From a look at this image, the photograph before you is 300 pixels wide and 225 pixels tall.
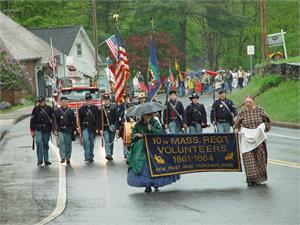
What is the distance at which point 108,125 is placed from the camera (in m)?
21.1

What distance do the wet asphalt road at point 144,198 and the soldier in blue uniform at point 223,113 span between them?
1.93 m

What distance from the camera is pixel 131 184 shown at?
14609 mm

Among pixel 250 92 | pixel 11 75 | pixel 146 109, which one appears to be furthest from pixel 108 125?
pixel 11 75

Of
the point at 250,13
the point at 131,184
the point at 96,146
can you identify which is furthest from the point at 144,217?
the point at 250,13

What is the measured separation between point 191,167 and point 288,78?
24.2m

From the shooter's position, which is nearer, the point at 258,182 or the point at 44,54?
the point at 258,182

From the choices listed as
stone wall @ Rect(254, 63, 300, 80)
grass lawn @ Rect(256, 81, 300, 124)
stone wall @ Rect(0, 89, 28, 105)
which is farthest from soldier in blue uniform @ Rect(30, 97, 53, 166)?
stone wall @ Rect(0, 89, 28, 105)

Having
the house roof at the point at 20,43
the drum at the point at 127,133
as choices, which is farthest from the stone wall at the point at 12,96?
the drum at the point at 127,133

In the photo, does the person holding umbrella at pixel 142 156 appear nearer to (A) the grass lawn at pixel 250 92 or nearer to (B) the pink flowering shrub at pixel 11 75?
(A) the grass lawn at pixel 250 92

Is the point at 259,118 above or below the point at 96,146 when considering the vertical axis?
above

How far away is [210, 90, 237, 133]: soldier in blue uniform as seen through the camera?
68.8 ft

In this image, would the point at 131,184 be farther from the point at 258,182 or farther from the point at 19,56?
the point at 19,56

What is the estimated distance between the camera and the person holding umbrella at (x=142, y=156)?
14.5 metres

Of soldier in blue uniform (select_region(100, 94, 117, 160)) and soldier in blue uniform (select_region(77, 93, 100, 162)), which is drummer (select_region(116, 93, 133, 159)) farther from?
soldier in blue uniform (select_region(77, 93, 100, 162))
